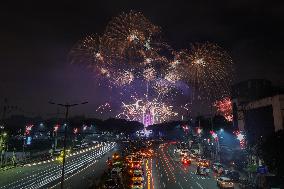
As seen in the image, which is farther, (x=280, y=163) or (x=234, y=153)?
(x=234, y=153)

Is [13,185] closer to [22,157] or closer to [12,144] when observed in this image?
[22,157]

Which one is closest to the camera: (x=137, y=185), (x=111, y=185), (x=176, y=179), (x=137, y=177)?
(x=111, y=185)

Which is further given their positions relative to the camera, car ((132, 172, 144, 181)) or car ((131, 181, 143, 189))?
car ((132, 172, 144, 181))

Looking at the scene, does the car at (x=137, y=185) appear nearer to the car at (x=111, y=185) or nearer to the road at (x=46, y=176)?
the car at (x=111, y=185)

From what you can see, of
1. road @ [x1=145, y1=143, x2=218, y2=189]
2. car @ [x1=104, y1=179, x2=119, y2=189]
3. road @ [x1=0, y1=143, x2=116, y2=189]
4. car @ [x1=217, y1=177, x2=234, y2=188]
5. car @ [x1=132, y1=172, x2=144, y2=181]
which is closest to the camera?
car @ [x1=104, y1=179, x2=119, y2=189]

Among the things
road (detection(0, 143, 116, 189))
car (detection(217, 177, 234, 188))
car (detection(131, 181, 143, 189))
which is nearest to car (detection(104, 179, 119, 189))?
car (detection(131, 181, 143, 189))

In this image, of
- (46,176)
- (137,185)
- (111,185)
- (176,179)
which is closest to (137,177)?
(137,185)

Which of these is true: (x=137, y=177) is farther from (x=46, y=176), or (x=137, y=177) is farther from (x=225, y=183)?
(x=46, y=176)

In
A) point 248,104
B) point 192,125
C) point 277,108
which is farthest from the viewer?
point 192,125

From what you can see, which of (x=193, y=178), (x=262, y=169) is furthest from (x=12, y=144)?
(x=262, y=169)

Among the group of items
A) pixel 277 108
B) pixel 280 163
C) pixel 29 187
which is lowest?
pixel 29 187

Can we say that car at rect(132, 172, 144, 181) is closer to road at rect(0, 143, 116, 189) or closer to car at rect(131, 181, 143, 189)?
car at rect(131, 181, 143, 189)
